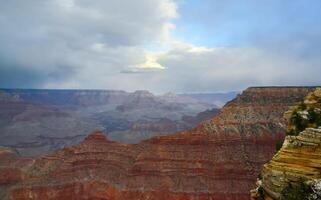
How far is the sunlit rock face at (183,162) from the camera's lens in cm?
10419

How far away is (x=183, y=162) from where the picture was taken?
110 m

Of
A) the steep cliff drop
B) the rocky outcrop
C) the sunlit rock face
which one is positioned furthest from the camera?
the sunlit rock face

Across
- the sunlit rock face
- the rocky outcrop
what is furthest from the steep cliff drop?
the sunlit rock face

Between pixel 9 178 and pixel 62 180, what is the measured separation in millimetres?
26829

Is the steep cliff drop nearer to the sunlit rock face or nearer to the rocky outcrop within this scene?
the rocky outcrop

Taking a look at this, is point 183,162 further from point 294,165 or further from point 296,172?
point 296,172

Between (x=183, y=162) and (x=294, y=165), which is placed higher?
(x=294, y=165)

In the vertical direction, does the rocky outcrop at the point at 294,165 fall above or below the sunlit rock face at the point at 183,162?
above

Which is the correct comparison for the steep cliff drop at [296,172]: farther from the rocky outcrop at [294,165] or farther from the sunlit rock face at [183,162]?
the sunlit rock face at [183,162]

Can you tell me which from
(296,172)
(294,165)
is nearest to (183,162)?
(294,165)

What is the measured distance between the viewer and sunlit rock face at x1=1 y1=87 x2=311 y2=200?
104188mm

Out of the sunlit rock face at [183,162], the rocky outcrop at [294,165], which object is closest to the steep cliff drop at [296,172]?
the rocky outcrop at [294,165]

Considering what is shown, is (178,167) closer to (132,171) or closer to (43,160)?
(132,171)

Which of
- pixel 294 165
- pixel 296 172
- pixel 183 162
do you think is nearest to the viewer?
pixel 296 172
